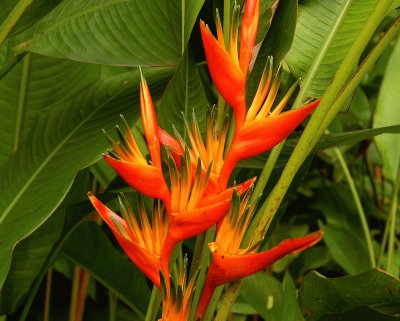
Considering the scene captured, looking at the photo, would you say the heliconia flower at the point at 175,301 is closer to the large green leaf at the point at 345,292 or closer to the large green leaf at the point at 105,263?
the large green leaf at the point at 345,292

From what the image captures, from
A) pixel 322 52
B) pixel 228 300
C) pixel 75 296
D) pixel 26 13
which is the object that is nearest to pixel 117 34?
pixel 26 13

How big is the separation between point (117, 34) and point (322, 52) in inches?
8.0

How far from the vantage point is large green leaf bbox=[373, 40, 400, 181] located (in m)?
0.99

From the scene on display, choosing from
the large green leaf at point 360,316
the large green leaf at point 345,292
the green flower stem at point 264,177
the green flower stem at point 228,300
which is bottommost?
the large green leaf at point 360,316

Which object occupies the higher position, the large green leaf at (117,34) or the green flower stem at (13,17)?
the green flower stem at (13,17)

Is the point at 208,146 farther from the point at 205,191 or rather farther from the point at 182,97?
the point at 182,97

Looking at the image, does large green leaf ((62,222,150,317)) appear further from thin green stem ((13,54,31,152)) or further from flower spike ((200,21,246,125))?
flower spike ((200,21,246,125))

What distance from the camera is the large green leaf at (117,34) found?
0.65 meters

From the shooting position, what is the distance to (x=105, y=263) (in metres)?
0.81

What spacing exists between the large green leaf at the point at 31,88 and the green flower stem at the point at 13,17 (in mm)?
193

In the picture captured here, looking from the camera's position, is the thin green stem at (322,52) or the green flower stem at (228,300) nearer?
the green flower stem at (228,300)

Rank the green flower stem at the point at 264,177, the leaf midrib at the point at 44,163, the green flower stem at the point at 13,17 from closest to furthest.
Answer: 1. the green flower stem at the point at 264,177
2. the green flower stem at the point at 13,17
3. the leaf midrib at the point at 44,163

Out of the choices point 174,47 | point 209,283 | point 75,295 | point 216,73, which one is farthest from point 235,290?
point 75,295

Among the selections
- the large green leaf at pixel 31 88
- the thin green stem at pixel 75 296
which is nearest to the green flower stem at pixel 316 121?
the large green leaf at pixel 31 88
